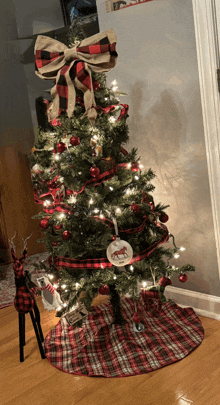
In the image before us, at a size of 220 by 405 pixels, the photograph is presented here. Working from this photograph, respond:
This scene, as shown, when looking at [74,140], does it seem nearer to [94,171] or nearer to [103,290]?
[94,171]

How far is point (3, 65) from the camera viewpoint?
3.87 m

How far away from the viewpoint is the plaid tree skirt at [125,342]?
79.5 inches

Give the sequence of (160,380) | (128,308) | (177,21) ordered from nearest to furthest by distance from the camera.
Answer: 1. (160,380)
2. (177,21)
3. (128,308)

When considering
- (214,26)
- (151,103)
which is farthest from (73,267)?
(214,26)

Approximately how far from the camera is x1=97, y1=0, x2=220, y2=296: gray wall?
2.21 m

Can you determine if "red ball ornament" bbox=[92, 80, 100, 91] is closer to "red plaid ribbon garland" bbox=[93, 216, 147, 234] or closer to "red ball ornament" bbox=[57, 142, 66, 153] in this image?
"red ball ornament" bbox=[57, 142, 66, 153]

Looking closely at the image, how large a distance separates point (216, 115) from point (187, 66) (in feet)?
1.09

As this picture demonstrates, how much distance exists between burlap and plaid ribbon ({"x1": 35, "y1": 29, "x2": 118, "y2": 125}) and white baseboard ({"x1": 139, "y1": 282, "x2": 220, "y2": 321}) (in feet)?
4.15

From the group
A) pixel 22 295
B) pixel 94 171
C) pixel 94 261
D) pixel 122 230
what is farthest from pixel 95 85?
pixel 22 295

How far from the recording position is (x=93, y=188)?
→ 201cm

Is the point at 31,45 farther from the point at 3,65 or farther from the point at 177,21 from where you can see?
the point at 177,21

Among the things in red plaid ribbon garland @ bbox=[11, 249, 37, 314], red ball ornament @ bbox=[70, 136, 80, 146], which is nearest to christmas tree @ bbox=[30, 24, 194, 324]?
red ball ornament @ bbox=[70, 136, 80, 146]

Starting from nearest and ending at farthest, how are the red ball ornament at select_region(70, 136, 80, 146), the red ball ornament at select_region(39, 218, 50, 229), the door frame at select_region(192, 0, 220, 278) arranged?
the red ball ornament at select_region(70, 136, 80, 146) < the door frame at select_region(192, 0, 220, 278) < the red ball ornament at select_region(39, 218, 50, 229)

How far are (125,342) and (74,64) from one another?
1516mm
